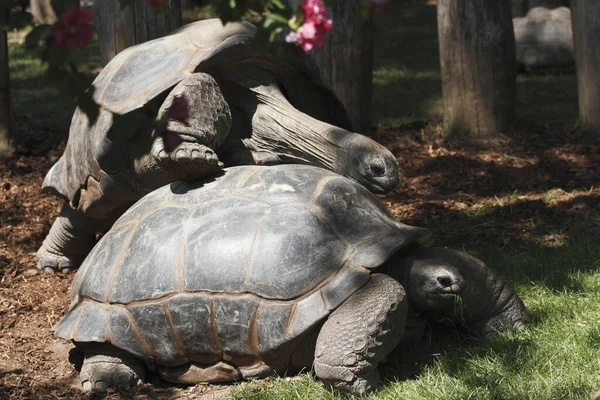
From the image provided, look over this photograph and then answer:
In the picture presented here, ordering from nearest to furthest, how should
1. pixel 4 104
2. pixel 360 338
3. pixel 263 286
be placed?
pixel 360 338, pixel 263 286, pixel 4 104

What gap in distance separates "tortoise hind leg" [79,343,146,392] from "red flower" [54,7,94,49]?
2445 mm

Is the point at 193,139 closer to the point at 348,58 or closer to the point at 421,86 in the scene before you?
the point at 348,58

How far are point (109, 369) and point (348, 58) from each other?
12.0ft

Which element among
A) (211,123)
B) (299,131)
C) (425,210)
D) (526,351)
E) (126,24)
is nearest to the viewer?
(526,351)

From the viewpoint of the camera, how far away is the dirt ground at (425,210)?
4.22 m

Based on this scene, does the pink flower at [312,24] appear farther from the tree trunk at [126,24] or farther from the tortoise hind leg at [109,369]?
the tree trunk at [126,24]

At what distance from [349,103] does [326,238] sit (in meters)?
3.43

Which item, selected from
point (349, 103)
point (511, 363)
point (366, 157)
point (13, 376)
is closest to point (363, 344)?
point (511, 363)

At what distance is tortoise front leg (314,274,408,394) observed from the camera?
11.2ft

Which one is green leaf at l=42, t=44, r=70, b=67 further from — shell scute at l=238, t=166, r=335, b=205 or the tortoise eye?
the tortoise eye

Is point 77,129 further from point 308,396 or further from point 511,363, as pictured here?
point 511,363

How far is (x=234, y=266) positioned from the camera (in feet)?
11.9

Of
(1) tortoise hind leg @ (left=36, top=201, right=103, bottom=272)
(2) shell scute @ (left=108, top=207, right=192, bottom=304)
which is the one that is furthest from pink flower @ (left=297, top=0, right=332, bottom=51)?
(1) tortoise hind leg @ (left=36, top=201, right=103, bottom=272)

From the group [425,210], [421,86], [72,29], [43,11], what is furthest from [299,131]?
[43,11]
